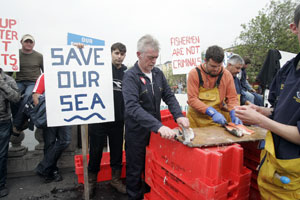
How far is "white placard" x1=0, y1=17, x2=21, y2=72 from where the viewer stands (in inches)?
131

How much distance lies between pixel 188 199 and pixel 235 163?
1.38ft

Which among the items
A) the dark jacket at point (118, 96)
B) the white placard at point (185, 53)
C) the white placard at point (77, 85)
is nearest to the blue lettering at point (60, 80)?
the white placard at point (77, 85)

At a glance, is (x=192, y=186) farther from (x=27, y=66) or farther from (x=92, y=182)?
(x=27, y=66)

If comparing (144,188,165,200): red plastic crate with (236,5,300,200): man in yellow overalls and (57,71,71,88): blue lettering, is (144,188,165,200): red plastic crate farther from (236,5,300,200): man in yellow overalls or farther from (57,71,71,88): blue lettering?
(57,71,71,88): blue lettering

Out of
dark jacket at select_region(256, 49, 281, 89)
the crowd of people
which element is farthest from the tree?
the crowd of people

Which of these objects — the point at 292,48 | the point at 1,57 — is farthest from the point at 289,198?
the point at 292,48

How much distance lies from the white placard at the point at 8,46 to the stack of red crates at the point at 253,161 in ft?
11.9

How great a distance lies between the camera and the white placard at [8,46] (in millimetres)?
3338

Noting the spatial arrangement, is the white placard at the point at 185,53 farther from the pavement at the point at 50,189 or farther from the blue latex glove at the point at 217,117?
the pavement at the point at 50,189

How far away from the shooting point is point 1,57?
132 inches

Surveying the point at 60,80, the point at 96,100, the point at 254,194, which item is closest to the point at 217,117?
the point at 254,194

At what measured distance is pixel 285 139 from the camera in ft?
3.85

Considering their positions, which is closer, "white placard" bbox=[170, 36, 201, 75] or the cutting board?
the cutting board

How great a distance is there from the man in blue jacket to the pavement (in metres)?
0.77
